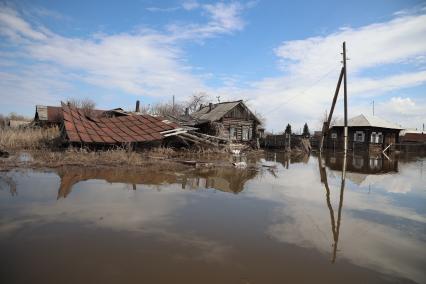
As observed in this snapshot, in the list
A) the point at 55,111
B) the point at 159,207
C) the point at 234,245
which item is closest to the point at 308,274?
the point at 234,245

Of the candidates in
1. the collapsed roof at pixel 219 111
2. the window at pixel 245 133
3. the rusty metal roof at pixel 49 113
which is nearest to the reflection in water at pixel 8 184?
the collapsed roof at pixel 219 111

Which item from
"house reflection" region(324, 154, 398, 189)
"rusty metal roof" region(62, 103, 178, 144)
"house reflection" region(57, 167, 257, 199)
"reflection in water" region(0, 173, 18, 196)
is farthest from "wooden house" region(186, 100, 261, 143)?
"reflection in water" region(0, 173, 18, 196)

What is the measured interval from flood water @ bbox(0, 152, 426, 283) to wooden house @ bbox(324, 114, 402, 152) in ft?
87.7

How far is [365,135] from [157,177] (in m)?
30.5

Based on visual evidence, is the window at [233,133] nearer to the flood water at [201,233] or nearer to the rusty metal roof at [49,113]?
Answer: the rusty metal roof at [49,113]

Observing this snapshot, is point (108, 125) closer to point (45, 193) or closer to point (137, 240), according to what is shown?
point (45, 193)

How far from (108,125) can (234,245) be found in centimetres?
1511

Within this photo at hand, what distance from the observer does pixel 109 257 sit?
423 cm

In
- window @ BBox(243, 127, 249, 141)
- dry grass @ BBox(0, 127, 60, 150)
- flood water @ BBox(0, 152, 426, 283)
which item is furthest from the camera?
window @ BBox(243, 127, 249, 141)

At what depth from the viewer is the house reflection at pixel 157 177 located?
9.55m

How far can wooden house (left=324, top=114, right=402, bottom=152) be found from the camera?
113 feet

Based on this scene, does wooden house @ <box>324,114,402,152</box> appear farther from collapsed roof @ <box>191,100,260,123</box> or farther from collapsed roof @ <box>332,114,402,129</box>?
collapsed roof @ <box>191,100,260,123</box>

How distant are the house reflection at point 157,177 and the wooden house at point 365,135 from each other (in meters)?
26.1

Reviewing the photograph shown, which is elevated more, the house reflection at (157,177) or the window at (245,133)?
the window at (245,133)
